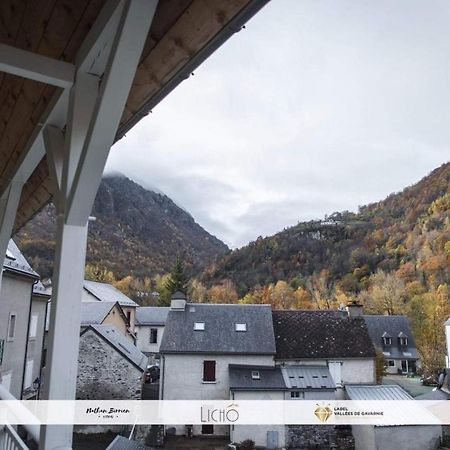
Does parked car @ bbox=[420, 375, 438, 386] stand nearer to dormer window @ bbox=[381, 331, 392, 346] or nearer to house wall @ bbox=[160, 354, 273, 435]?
dormer window @ bbox=[381, 331, 392, 346]

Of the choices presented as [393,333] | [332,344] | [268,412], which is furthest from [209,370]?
[393,333]

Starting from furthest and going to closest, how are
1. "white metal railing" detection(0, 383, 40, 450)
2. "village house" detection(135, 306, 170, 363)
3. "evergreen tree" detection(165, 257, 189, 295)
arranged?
"evergreen tree" detection(165, 257, 189, 295) < "village house" detection(135, 306, 170, 363) < "white metal railing" detection(0, 383, 40, 450)

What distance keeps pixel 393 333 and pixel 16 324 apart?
20.5 meters

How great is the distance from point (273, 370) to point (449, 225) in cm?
1978

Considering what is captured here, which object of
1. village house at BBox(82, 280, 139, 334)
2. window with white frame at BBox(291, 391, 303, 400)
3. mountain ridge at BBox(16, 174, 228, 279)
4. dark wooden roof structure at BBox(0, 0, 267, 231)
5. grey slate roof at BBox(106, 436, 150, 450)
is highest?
mountain ridge at BBox(16, 174, 228, 279)

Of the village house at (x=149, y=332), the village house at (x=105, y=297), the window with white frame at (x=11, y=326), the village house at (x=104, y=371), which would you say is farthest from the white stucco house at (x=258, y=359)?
the village house at (x=149, y=332)

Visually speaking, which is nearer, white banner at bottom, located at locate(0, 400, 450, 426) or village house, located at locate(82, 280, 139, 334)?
white banner at bottom, located at locate(0, 400, 450, 426)

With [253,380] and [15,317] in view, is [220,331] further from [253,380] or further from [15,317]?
[15,317]

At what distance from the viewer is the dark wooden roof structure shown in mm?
850

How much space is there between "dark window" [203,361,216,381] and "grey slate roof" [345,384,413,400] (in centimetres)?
366

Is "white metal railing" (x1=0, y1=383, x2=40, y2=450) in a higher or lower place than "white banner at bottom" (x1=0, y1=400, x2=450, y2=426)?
higher

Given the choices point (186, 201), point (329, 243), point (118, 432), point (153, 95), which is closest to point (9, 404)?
point (153, 95)

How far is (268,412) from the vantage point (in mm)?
10406

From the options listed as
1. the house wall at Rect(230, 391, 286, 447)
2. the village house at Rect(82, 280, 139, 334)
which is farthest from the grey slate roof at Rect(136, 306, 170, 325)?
the house wall at Rect(230, 391, 286, 447)
